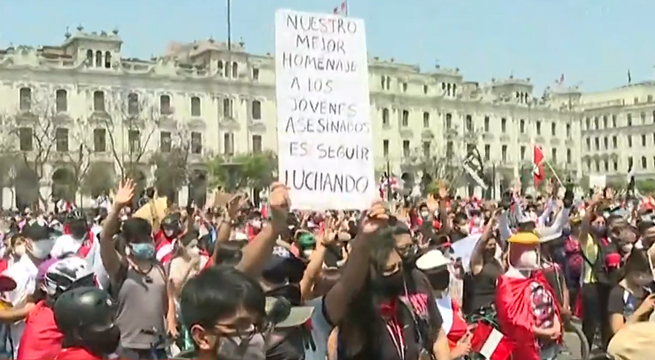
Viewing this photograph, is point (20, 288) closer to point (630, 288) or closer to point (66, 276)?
point (66, 276)

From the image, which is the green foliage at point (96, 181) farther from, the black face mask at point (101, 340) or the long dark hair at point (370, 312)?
the black face mask at point (101, 340)

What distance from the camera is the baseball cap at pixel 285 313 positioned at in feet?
→ 12.3

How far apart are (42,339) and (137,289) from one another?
1.91m

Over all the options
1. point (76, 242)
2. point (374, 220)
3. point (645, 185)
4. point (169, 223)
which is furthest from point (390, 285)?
point (645, 185)

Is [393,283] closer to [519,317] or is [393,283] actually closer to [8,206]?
[519,317]

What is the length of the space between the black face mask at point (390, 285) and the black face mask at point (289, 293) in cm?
69

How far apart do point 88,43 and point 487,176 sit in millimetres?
34548

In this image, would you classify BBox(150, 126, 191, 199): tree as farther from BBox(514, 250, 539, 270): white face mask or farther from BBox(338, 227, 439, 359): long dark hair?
BBox(338, 227, 439, 359): long dark hair

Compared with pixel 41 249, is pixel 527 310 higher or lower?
lower

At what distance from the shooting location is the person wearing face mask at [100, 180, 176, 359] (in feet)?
19.5

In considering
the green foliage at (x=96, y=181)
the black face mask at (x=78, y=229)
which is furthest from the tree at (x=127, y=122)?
the black face mask at (x=78, y=229)

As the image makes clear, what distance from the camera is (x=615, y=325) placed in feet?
18.8

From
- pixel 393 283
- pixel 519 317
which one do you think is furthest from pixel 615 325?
pixel 393 283

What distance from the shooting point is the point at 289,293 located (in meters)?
4.48
